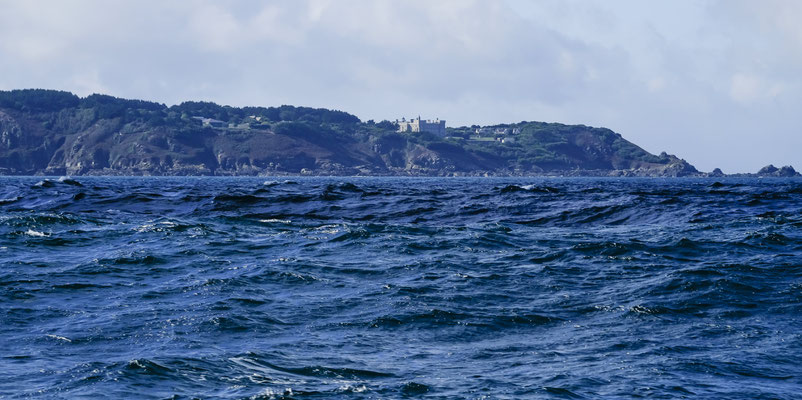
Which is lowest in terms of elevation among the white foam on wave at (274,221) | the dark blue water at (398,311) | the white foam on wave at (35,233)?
the dark blue water at (398,311)

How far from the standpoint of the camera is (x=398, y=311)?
15945 millimetres

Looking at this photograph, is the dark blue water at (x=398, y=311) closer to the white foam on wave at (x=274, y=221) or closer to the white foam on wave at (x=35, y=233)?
the white foam on wave at (x=35, y=233)

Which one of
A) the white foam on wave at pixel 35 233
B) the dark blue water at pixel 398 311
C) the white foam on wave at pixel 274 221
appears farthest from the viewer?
the white foam on wave at pixel 274 221

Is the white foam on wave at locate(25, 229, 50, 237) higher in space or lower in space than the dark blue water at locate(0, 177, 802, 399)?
higher

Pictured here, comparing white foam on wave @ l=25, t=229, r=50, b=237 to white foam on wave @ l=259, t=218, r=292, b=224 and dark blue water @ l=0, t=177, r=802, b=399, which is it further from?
white foam on wave @ l=259, t=218, r=292, b=224

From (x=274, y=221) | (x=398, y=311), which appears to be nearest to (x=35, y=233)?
(x=274, y=221)

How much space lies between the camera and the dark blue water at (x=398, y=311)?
11.3m

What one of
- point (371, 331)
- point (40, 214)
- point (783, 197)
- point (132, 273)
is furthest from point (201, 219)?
point (783, 197)

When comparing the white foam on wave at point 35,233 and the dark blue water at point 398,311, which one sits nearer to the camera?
the dark blue water at point 398,311

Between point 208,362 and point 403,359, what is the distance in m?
2.84

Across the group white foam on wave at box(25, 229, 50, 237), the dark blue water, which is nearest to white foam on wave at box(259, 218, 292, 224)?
the dark blue water

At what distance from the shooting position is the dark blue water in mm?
11289

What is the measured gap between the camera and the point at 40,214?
108 ft

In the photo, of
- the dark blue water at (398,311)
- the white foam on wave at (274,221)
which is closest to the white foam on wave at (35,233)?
the dark blue water at (398,311)
